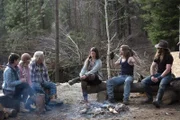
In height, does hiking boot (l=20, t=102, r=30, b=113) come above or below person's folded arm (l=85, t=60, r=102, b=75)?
below

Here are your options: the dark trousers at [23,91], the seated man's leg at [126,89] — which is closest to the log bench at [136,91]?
the seated man's leg at [126,89]

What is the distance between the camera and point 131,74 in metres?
7.08

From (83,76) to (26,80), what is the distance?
49.7 inches

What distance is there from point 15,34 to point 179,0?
1069cm

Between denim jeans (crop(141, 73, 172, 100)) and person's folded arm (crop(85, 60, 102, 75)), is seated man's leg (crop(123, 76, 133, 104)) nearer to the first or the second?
denim jeans (crop(141, 73, 172, 100))

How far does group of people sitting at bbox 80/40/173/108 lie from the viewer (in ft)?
21.6

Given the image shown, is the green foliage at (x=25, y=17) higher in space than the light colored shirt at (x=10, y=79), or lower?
higher

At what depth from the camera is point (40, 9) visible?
25.6m

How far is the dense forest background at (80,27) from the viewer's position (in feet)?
53.7

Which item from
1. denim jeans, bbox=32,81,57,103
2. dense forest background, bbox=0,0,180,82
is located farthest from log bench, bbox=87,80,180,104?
dense forest background, bbox=0,0,180,82

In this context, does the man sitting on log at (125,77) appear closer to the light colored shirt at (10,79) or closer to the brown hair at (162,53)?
the brown hair at (162,53)

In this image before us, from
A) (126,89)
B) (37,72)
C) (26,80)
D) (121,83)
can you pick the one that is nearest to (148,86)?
(126,89)

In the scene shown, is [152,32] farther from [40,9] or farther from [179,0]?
[40,9]

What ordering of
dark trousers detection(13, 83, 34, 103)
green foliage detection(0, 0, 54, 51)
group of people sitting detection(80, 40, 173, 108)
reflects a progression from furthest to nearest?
green foliage detection(0, 0, 54, 51) < group of people sitting detection(80, 40, 173, 108) < dark trousers detection(13, 83, 34, 103)
